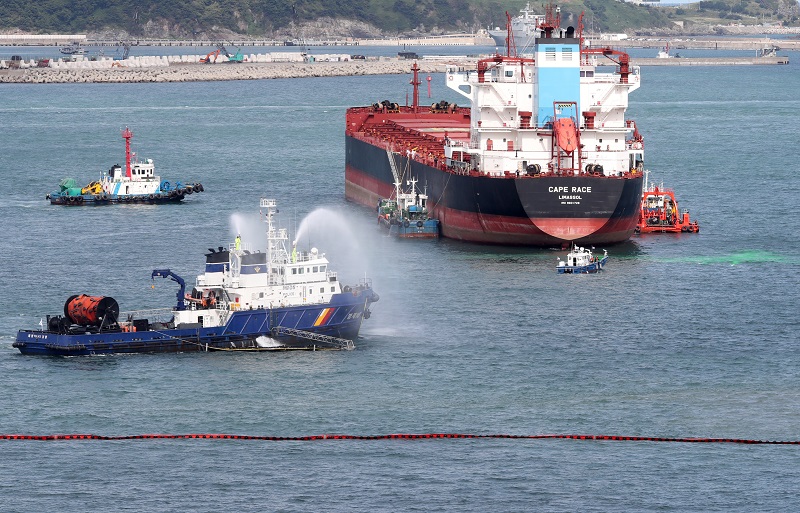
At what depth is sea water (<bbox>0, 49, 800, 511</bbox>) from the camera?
5288 cm

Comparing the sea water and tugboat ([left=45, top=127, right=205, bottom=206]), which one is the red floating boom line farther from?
tugboat ([left=45, top=127, right=205, bottom=206])

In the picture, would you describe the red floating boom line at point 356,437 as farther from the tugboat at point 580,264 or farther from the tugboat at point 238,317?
the tugboat at point 580,264

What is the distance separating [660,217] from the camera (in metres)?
104

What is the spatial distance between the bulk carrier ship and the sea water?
194 cm

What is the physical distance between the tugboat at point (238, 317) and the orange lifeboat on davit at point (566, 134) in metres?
29.0

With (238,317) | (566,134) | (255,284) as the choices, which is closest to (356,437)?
(238,317)

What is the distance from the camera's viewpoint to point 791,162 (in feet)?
495

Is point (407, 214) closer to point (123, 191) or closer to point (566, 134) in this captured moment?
point (566, 134)

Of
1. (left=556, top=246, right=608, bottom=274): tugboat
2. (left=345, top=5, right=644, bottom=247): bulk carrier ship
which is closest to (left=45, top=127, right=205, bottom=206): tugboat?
(left=345, top=5, right=644, bottom=247): bulk carrier ship

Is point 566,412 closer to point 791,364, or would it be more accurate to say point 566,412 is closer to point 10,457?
point 791,364

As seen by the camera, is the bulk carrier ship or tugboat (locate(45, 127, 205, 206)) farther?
tugboat (locate(45, 127, 205, 206))

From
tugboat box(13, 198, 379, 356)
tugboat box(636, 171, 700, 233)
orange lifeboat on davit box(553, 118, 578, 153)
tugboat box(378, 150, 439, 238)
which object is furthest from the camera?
tugboat box(636, 171, 700, 233)

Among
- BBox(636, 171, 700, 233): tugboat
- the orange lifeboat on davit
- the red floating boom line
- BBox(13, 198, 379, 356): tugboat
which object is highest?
the orange lifeboat on davit

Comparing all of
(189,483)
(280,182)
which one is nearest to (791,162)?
(280,182)
